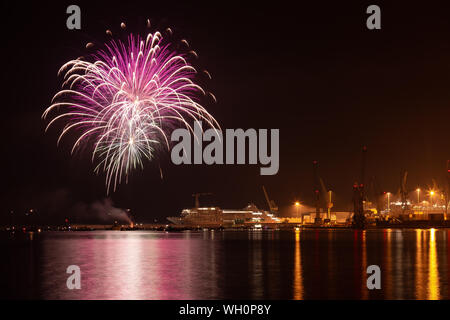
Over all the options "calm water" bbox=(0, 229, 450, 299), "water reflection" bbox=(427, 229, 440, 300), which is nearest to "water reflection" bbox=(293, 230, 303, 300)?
"calm water" bbox=(0, 229, 450, 299)

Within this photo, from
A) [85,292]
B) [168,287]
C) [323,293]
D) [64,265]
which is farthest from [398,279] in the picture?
[64,265]

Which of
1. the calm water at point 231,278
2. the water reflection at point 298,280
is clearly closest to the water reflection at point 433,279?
the calm water at point 231,278

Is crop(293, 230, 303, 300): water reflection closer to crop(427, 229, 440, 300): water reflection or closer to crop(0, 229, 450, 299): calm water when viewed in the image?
crop(0, 229, 450, 299): calm water

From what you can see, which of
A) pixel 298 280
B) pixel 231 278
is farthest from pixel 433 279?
pixel 231 278

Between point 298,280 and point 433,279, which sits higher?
point 433,279

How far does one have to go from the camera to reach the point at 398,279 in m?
41.3

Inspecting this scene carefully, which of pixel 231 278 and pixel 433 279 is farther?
pixel 231 278

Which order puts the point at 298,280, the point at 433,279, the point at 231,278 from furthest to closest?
1. the point at 231,278
2. the point at 298,280
3. the point at 433,279

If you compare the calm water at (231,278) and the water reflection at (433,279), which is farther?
the calm water at (231,278)

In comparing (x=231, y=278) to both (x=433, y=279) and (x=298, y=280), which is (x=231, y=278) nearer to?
(x=298, y=280)

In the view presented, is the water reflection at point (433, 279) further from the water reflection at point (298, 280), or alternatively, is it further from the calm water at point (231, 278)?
the water reflection at point (298, 280)

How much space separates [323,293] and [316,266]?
1748cm
